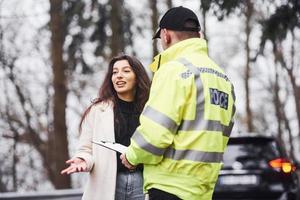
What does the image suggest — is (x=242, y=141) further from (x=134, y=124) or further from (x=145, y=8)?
(x=145, y=8)

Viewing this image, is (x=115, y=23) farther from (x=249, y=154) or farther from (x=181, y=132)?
(x=181, y=132)

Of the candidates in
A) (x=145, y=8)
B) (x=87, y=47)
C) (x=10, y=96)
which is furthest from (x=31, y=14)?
(x=10, y=96)

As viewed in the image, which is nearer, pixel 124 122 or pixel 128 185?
pixel 128 185

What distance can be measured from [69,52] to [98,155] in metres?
13.3

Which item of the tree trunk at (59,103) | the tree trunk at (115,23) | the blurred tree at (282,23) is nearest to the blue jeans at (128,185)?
the blurred tree at (282,23)

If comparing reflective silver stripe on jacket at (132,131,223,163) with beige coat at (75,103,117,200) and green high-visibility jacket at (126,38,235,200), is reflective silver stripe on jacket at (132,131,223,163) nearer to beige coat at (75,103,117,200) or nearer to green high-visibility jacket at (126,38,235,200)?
green high-visibility jacket at (126,38,235,200)

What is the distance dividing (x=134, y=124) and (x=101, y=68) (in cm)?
1947

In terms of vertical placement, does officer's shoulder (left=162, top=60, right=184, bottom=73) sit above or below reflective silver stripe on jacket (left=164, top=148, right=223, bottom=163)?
above

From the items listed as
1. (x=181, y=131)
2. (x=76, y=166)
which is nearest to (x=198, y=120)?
(x=181, y=131)

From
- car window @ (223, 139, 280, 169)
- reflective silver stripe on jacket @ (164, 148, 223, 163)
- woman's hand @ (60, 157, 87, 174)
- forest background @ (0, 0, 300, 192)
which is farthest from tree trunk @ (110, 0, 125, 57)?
reflective silver stripe on jacket @ (164, 148, 223, 163)

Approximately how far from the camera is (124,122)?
414 cm

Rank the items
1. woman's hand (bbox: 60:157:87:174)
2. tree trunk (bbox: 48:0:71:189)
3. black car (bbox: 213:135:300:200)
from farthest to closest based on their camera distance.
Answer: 1. tree trunk (bbox: 48:0:71:189)
2. black car (bbox: 213:135:300:200)
3. woman's hand (bbox: 60:157:87:174)

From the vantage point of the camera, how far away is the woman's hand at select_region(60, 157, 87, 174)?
146 inches

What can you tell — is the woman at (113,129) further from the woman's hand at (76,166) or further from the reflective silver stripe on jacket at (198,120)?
the reflective silver stripe on jacket at (198,120)
